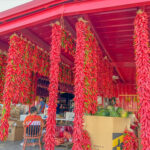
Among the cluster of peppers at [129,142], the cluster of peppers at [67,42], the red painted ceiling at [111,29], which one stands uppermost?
the red painted ceiling at [111,29]

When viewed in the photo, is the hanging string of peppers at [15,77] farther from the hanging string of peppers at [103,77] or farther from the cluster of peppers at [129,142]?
the cluster of peppers at [129,142]

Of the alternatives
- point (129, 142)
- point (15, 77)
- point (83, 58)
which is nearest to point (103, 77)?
point (129, 142)

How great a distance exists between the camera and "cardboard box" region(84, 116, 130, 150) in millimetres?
2656

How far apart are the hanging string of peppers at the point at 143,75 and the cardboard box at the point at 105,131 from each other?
2.56 feet

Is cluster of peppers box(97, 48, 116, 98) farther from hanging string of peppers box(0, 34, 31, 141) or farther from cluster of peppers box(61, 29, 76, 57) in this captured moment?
hanging string of peppers box(0, 34, 31, 141)

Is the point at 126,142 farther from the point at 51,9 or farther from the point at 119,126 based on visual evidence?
the point at 51,9

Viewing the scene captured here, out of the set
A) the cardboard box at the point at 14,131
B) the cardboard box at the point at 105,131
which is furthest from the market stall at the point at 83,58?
the cardboard box at the point at 14,131

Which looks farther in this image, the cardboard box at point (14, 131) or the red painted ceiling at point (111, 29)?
the cardboard box at point (14, 131)

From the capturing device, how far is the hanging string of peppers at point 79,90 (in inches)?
89.7

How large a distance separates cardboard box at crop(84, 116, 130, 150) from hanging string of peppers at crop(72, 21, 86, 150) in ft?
1.90

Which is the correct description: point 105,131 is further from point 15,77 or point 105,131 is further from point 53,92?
point 15,77

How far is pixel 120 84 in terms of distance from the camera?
10297 millimetres

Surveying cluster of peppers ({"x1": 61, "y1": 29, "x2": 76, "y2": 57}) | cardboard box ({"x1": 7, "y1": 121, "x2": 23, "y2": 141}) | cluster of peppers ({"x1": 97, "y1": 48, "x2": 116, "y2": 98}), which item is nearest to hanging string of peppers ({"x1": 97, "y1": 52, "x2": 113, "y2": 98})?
cluster of peppers ({"x1": 97, "y1": 48, "x2": 116, "y2": 98})

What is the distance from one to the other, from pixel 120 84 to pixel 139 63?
8476 mm
